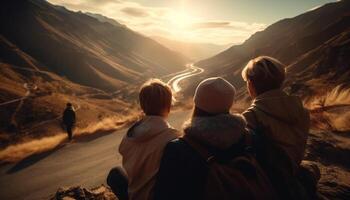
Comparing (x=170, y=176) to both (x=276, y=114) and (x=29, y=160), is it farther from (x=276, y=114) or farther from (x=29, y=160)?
(x=29, y=160)

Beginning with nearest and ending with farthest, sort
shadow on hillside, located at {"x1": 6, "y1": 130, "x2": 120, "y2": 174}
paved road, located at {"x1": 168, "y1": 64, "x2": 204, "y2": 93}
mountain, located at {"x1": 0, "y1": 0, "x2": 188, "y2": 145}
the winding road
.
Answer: the winding road
shadow on hillside, located at {"x1": 6, "y1": 130, "x2": 120, "y2": 174}
mountain, located at {"x1": 0, "y1": 0, "x2": 188, "y2": 145}
paved road, located at {"x1": 168, "y1": 64, "x2": 204, "y2": 93}

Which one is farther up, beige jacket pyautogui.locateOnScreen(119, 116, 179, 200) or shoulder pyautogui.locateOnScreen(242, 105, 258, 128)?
shoulder pyautogui.locateOnScreen(242, 105, 258, 128)

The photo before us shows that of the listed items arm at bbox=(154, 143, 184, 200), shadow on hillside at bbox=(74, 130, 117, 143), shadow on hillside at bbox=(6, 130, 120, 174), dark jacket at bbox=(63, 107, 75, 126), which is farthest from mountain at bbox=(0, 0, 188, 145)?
arm at bbox=(154, 143, 184, 200)

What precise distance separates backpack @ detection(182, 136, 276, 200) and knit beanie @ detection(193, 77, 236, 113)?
0.34 meters

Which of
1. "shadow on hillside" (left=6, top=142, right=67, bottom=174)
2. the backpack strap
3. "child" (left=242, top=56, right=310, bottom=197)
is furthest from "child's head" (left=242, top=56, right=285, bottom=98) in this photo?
"shadow on hillside" (left=6, top=142, right=67, bottom=174)

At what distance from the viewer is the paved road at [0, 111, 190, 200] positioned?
33.9ft

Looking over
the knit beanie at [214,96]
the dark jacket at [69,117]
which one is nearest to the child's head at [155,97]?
the knit beanie at [214,96]

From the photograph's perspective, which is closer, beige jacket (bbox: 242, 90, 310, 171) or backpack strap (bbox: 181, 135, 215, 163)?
backpack strap (bbox: 181, 135, 215, 163)

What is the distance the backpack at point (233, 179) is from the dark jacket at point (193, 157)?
0.05 meters

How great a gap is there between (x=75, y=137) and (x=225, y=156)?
55.7 ft

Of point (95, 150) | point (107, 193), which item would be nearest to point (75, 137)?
point (95, 150)

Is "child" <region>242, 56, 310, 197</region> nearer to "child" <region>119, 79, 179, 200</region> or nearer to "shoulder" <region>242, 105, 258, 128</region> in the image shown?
"shoulder" <region>242, 105, 258, 128</region>

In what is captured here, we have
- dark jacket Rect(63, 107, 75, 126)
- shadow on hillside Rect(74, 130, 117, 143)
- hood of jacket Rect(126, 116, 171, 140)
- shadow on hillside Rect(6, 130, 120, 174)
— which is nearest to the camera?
hood of jacket Rect(126, 116, 171, 140)

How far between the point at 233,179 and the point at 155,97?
4.27 ft
